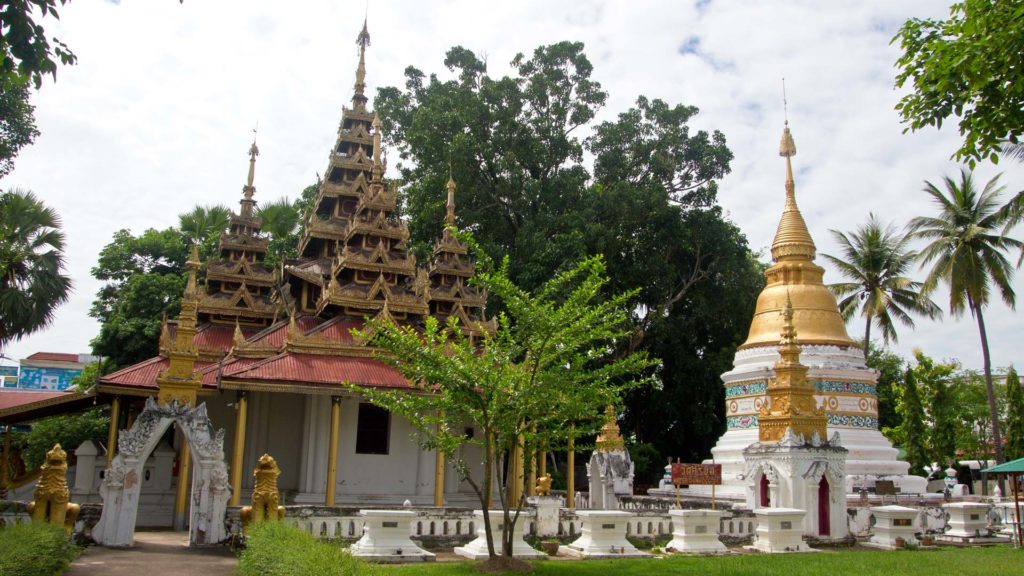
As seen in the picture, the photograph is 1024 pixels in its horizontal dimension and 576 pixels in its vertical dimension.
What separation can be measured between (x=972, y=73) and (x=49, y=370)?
74.7m

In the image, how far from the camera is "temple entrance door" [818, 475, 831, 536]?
18344 mm

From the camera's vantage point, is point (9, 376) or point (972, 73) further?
point (9, 376)

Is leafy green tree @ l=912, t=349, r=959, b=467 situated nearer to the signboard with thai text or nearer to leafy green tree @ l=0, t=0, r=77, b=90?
the signboard with thai text

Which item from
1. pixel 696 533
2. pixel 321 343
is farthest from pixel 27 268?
pixel 696 533

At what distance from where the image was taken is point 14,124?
2455 cm

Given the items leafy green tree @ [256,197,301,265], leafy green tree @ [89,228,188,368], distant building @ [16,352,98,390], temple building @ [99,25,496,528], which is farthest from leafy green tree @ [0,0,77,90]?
distant building @ [16,352,98,390]

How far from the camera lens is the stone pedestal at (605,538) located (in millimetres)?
15094

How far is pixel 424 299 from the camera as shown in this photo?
24672 millimetres

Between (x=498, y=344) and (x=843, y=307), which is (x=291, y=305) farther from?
(x=843, y=307)

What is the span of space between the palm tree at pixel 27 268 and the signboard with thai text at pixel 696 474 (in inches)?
733

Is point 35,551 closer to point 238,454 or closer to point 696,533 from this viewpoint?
point 238,454

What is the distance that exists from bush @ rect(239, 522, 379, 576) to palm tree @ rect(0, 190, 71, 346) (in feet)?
53.5

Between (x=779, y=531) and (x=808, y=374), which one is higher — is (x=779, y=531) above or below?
below

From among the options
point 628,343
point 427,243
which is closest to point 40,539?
point 427,243
